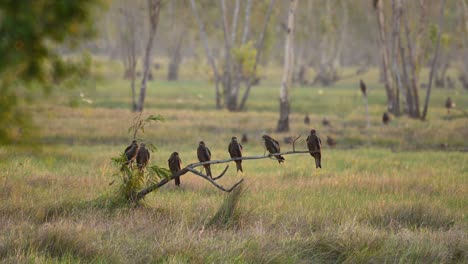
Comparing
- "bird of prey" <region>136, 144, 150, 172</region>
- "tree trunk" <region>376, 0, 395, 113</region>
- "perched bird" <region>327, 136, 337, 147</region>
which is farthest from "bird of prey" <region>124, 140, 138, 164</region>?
"tree trunk" <region>376, 0, 395, 113</region>

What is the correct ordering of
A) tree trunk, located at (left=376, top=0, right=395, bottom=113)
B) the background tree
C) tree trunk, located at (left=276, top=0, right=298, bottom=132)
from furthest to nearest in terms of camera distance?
tree trunk, located at (left=376, top=0, right=395, bottom=113), tree trunk, located at (left=276, top=0, right=298, bottom=132), the background tree

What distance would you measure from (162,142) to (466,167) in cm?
760

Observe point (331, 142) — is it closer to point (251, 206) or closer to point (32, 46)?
point (251, 206)

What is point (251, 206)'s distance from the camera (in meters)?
10.0

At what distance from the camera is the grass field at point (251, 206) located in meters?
7.80

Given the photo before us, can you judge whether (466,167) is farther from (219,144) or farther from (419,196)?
(219,144)

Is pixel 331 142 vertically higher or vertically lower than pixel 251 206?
higher

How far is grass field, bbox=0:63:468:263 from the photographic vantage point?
7797 mm

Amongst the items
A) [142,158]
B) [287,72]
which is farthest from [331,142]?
[142,158]

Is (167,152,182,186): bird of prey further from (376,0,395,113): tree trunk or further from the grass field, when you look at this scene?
(376,0,395,113): tree trunk

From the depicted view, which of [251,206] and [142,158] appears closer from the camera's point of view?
[142,158]

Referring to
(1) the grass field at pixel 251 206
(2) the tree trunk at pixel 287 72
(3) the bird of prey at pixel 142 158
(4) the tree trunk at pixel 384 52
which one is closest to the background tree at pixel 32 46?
(1) the grass field at pixel 251 206

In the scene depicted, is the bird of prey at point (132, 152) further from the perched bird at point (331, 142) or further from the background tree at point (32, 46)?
the perched bird at point (331, 142)

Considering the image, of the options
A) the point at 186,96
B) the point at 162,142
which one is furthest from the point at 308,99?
the point at 162,142
